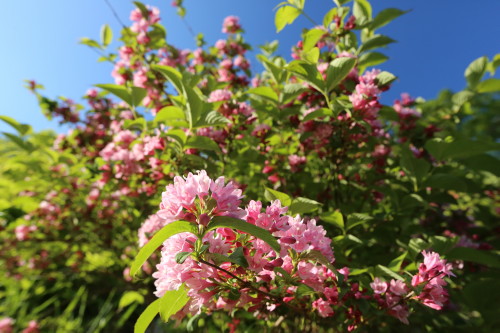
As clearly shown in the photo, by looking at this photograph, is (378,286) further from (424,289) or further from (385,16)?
(385,16)

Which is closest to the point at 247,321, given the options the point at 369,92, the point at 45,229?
the point at 369,92

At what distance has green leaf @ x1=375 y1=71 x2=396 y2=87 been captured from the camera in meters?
1.33

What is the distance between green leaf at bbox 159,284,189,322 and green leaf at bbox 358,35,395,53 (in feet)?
4.80

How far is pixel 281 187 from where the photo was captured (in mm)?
1771

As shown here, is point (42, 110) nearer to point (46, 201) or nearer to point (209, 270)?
point (46, 201)

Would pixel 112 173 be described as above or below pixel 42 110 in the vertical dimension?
below

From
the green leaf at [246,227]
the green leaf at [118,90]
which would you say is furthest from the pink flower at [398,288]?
the green leaf at [118,90]

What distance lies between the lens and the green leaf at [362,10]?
159 centimetres

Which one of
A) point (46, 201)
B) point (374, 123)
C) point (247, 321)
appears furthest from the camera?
point (46, 201)

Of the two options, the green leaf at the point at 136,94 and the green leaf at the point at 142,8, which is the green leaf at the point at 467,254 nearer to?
the green leaf at the point at 136,94

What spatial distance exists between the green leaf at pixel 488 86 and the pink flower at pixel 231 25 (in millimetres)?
2122

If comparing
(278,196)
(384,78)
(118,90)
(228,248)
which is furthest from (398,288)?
(118,90)

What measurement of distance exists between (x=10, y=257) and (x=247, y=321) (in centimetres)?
364

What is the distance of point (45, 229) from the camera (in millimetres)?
2961
